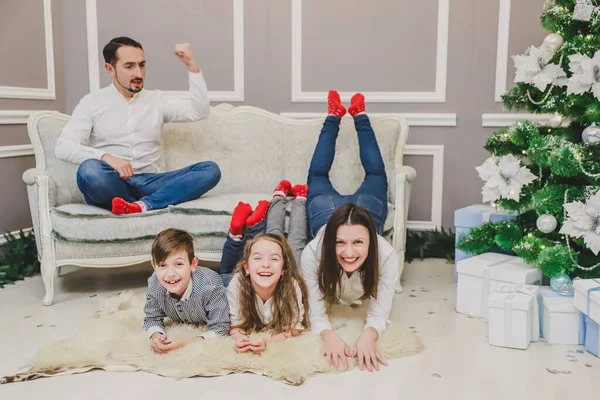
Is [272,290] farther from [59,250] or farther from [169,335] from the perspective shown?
[59,250]

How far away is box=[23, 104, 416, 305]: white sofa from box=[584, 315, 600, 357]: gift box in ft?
3.19

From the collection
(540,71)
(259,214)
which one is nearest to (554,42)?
(540,71)

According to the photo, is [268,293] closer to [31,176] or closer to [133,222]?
[133,222]

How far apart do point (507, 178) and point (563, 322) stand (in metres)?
0.66

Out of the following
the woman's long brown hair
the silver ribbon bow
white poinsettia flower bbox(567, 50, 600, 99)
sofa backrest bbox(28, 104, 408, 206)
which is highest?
white poinsettia flower bbox(567, 50, 600, 99)

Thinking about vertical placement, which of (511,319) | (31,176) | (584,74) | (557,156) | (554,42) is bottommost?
(511,319)

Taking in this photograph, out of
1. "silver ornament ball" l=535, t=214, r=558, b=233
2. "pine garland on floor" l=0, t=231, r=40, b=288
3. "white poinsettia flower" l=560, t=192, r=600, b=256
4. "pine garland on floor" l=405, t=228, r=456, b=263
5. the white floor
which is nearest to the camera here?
the white floor

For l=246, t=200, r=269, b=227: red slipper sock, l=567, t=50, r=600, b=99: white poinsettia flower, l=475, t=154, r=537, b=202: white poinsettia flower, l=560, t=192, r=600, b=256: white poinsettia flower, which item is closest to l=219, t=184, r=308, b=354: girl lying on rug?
l=246, t=200, r=269, b=227: red slipper sock

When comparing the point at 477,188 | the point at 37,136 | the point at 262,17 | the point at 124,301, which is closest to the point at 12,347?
the point at 124,301

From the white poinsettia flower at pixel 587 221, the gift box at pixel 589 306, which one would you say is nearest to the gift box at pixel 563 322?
the gift box at pixel 589 306

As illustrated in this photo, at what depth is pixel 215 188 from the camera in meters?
3.46

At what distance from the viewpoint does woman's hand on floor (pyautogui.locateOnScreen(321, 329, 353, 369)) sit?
6.70 feet

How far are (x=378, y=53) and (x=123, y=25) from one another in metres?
1.66

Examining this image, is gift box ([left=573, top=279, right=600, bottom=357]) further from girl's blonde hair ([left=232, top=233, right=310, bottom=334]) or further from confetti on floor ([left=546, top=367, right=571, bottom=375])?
girl's blonde hair ([left=232, top=233, right=310, bottom=334])
